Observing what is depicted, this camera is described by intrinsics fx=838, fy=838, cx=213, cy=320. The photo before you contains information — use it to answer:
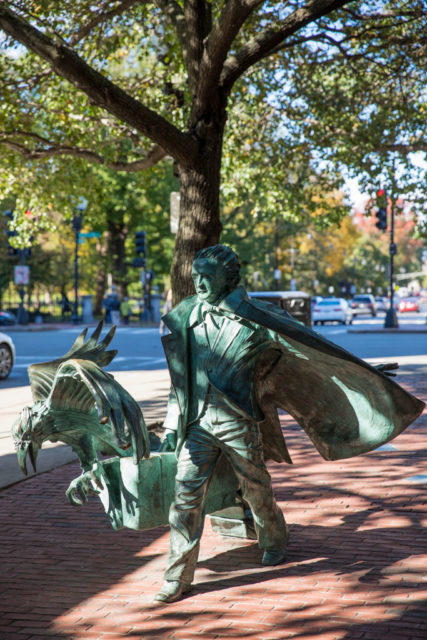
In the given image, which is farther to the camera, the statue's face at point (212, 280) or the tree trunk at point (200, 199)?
the tree trunk at point (200, 199)

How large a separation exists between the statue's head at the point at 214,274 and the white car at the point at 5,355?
468 inches

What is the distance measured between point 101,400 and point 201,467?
69 centimetres

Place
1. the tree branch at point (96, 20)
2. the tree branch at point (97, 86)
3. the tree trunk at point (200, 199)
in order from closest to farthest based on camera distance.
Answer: the tree branch at point (97, 86) < the tree trunk at point (200, 199) < the tree branch at point (96, 20)

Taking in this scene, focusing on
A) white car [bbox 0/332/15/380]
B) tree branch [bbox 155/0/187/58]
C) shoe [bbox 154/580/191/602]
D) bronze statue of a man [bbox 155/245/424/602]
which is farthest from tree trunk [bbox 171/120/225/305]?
white car [bbox 0/332/15/380]

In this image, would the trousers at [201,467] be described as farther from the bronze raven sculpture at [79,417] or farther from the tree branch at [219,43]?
the tree branch at [219,43]

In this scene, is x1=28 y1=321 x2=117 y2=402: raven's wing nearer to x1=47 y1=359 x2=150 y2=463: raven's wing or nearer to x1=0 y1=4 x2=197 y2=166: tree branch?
x1=47 y1=359 x2=150 y2=463: raven's wing

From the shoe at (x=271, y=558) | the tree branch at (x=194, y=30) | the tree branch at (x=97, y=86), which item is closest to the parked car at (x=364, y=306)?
the tree branch at (x=194, y=30)

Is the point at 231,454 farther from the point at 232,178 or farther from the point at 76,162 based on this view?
the point at 232,178

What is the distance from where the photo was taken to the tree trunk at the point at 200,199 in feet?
29.5

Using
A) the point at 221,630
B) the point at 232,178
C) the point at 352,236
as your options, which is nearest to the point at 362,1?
the point at 232,178

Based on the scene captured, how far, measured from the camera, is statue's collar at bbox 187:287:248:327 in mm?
4625

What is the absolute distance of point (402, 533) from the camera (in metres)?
5.68

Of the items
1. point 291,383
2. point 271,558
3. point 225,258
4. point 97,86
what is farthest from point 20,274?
point 225,258

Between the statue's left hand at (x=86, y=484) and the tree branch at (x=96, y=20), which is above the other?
the tree branch at (x=96, y=20)
